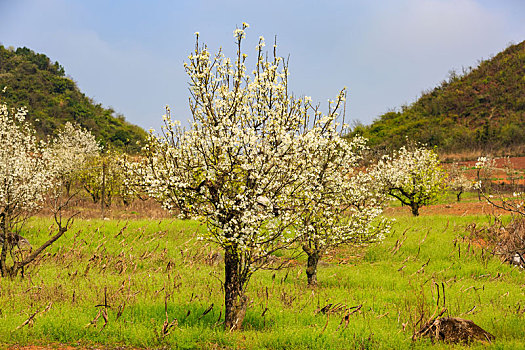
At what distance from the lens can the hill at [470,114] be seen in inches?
2352

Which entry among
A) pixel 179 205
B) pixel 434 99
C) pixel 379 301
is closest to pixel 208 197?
pixel 179 205

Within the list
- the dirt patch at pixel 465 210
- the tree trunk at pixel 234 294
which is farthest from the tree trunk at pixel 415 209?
the tree trunk at pixel 234 294

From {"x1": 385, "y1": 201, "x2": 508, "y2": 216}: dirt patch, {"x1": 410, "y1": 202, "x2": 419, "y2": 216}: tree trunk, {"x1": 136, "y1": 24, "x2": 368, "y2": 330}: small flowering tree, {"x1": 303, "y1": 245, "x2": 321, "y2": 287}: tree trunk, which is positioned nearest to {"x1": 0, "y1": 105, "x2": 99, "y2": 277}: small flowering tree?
{"x1": 136, "y1": 24, "x2": 368, "y2": 330}: small flowering tree

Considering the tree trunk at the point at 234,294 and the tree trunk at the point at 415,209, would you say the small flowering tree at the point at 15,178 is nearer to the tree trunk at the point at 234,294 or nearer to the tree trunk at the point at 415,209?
the tree trunk at the point at 234,294

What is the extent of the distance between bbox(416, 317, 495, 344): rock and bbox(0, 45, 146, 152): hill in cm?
5965

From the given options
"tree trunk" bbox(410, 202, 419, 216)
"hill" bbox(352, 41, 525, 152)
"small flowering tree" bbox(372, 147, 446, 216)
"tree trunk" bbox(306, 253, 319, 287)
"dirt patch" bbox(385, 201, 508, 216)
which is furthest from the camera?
"hill" bbox(352, 41, 525, 152)

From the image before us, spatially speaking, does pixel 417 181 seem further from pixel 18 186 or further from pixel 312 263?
pixel 18 186

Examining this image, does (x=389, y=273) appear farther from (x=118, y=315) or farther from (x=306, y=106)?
(x=118, y=315)

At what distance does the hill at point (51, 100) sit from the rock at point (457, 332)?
59.6 m

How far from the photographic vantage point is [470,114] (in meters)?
72.1

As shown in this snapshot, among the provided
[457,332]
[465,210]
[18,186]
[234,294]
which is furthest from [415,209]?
[18,186]

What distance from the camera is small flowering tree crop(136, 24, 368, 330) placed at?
28.0ft

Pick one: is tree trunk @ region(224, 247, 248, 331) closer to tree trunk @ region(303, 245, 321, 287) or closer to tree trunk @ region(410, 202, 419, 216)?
tree trunk @ region(303, 245, 321, 287)

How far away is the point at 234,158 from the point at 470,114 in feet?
248
